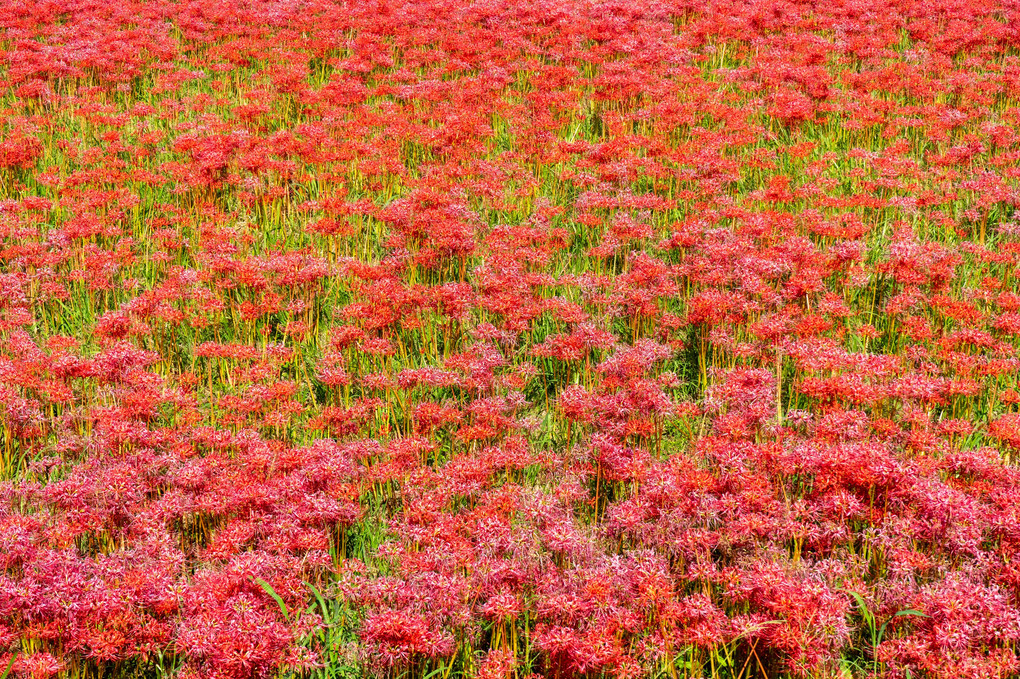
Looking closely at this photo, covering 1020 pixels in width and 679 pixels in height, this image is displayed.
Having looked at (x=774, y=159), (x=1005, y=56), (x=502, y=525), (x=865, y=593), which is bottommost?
(x=865, y=593)

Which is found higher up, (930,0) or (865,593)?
(930,0)

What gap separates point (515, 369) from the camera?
600 cm

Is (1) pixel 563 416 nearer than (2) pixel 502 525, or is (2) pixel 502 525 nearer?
(2) pixel 502 525

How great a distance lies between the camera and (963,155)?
8641mm

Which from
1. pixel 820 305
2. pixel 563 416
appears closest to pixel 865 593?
pixel 563 416

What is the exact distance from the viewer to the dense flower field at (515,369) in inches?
146

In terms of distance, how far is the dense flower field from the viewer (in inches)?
146

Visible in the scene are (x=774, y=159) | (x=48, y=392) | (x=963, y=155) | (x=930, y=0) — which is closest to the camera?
(x=48, y=392)

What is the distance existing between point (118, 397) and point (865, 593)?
14.8 ft

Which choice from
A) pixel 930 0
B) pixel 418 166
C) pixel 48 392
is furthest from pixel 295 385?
pixel 930 0

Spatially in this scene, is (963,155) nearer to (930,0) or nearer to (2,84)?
(930,0)

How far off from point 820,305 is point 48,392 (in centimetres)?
523

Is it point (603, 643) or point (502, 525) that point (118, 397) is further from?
point (603, 643)

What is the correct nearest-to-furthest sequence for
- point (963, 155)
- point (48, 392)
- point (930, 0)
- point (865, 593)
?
point (865, 593) → point (48, 392) → point (963, 155) → point (930, 0)
